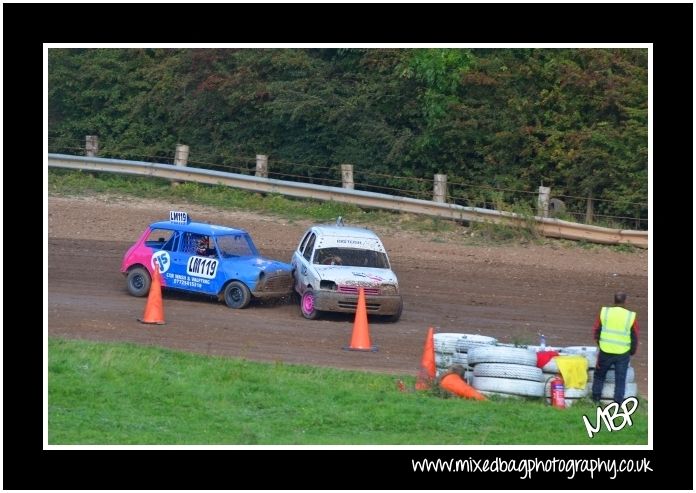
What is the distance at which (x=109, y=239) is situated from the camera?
23766 millimetres

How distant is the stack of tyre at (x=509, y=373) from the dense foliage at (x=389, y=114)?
43.8 feet

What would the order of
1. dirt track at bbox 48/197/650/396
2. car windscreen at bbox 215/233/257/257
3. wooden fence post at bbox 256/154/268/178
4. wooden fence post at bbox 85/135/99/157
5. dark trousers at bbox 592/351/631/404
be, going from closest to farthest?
dark trousers at bbox 592/351/631/404
dirt track at bbox 48/197/650/396
car windscreen at bbox 215/233/257/257
wooden fence post at bbox 256/154/268/178
wooden fence post at bbox 85/135/99/157

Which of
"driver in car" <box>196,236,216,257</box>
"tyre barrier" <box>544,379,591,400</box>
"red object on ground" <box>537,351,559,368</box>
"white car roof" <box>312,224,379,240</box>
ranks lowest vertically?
"tyre barrier" <box>544,379,591,400</box>

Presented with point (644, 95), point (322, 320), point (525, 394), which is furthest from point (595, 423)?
point (644, 95)

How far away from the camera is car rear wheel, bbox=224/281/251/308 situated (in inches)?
739

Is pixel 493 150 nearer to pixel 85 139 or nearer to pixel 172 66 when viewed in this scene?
pixel 172 66

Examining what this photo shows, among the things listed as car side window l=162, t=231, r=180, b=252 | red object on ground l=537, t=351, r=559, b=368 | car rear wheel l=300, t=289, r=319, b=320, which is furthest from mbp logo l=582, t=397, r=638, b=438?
car side window l=162, t=231, r=180, b=252

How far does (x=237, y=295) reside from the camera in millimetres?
18859

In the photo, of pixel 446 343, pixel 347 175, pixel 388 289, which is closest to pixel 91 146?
pixel 347 175

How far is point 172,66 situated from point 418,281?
1393cm

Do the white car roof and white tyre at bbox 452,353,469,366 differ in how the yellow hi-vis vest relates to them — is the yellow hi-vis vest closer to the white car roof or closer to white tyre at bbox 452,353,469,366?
white tyre at bbox 452,353,469,366

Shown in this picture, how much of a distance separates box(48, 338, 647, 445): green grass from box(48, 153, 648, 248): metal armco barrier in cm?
1155

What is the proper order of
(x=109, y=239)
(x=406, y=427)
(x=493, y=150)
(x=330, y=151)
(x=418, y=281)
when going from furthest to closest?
(x=330, y=151), (x=493, y=150), (x=109, y=239), (x=418, y=281), (x=406, y=427)

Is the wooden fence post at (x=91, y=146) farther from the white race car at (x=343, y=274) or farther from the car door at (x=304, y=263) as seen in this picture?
the white race car at (x=343, y=274)
